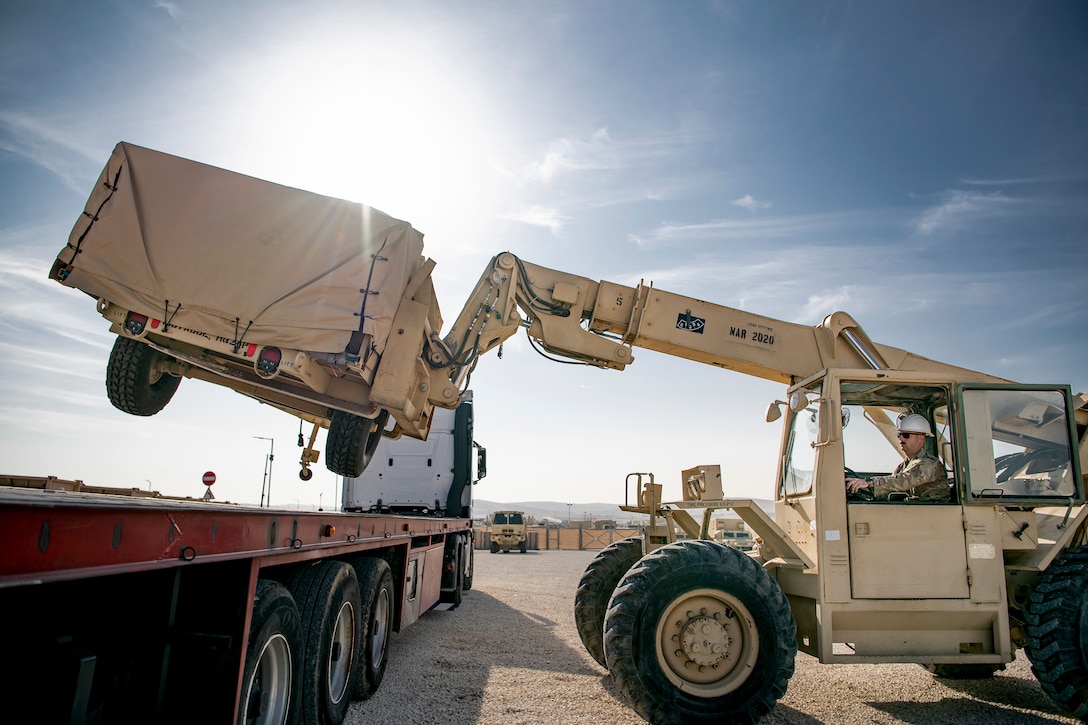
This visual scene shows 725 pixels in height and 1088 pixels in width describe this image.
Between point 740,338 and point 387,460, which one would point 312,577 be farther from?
point 387,460

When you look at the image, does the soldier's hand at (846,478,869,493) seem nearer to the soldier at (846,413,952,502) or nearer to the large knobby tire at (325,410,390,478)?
the soldier at (846,413,952,502)

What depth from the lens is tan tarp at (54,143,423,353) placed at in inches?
209

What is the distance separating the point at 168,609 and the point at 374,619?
10.5 feet

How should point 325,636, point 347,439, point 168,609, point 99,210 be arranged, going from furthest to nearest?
point 347,439 → point 99,210 → point 325,636 → point 168,609

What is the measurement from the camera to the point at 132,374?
6.04m

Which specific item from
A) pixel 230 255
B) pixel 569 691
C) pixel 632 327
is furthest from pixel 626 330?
pixel 230 255

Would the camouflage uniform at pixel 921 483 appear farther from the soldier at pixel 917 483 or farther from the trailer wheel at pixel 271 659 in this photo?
the trailer wheel at pixel 271 659

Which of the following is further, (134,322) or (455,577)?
(455,577)

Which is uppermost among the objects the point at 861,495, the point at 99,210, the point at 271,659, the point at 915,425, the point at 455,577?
the point at 99,210

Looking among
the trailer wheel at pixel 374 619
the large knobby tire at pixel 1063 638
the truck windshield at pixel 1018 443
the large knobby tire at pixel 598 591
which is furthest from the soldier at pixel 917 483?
the trailer wheel at pixel 374 619

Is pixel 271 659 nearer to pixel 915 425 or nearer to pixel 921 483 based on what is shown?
pixel 921 483

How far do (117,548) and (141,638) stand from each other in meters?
0.88

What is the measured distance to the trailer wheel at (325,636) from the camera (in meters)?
4.20

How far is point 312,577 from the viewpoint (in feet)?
14.7
